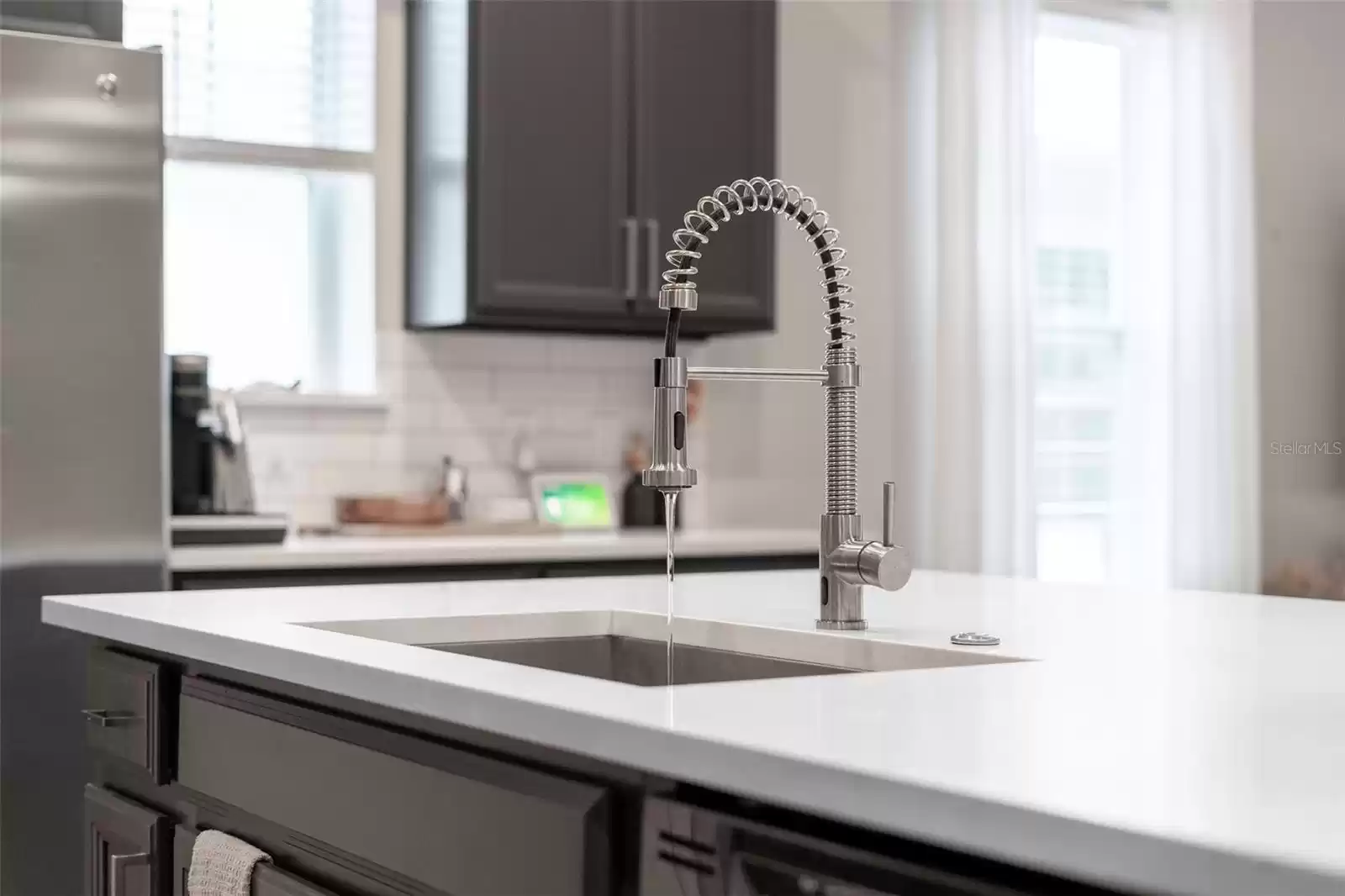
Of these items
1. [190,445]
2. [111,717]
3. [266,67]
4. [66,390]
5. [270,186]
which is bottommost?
[111,717]

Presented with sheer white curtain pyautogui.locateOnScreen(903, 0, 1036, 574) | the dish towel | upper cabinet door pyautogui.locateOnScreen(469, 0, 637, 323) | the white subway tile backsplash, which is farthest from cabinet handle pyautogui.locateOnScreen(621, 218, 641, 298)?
the dish towel

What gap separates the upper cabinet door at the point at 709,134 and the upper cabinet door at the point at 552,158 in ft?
0.20

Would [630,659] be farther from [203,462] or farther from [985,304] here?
[985,304]

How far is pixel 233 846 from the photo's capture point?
173 centimetres

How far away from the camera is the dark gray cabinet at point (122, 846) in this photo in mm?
1960

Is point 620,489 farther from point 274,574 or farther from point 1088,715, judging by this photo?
point 1088,715

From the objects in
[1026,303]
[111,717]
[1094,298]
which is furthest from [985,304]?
[111,717]

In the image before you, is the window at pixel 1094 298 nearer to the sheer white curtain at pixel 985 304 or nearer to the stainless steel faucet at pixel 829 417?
the sheer white curtain at pixel 985 304

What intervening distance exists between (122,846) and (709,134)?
2.79 metres

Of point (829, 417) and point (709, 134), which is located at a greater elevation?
point (709, 134)

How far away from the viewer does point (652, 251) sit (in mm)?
4246

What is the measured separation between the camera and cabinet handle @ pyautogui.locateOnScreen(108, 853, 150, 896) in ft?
6.50

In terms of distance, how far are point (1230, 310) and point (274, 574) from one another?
2736mm

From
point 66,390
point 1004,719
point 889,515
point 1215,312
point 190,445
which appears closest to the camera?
point 1004,719
